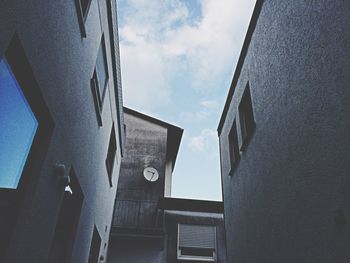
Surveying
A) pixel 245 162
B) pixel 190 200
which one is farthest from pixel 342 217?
pixel 190 200

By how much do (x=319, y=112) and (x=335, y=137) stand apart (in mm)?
449

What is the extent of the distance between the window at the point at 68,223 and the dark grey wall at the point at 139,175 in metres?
7.04

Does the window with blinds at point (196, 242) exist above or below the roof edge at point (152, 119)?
below

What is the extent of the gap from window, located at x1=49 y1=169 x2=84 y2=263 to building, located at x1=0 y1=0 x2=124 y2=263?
0.05 ft

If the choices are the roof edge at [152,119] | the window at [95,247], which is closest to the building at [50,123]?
the window at [95,247]

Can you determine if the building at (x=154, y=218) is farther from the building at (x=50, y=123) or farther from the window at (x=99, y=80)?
the window at (x=99, y=80)

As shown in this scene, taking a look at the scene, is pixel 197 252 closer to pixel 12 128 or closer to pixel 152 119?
pixel 152 119

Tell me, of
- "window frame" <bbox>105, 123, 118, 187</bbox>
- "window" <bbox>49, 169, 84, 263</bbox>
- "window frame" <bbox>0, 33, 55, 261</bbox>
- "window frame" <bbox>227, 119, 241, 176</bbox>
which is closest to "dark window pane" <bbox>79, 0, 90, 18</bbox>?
"window frame" <bbox>0, 33, 55, 261</bbox>

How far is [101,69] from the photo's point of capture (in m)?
6.88

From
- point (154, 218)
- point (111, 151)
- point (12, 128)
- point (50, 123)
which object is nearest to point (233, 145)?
point (111, 151)

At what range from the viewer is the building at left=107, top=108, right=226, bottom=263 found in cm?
1121

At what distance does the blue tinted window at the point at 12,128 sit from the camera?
2.91 meters

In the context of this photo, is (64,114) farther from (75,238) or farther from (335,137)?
(335,137)

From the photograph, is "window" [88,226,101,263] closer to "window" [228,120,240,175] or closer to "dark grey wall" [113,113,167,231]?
"window" [228,120,240,175]
